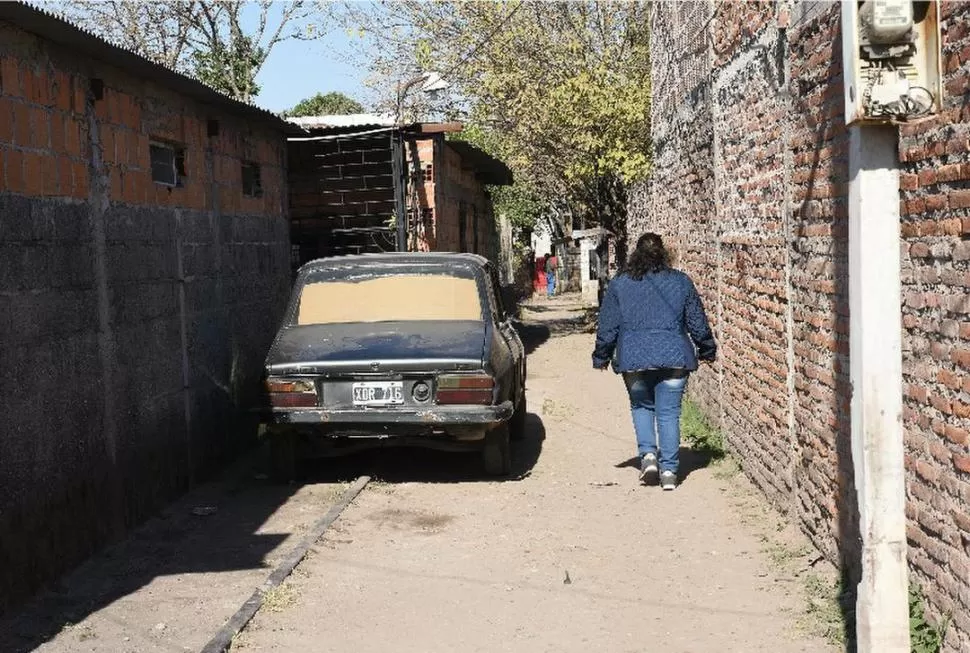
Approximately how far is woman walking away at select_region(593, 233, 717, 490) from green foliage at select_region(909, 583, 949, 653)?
382cm

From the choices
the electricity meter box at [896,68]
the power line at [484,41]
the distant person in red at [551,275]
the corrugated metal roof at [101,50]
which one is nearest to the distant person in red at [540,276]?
the distant person in red at [551,275]

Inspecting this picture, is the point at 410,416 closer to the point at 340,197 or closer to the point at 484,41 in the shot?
the point at 340,197

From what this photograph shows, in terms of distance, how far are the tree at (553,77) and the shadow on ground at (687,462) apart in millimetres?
11122

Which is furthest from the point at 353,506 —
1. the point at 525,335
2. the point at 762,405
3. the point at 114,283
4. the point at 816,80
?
the point at 525,335

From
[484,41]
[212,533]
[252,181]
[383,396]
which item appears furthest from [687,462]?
[484,41]

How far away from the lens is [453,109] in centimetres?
2655

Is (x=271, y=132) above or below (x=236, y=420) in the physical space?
above

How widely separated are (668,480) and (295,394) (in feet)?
8.99

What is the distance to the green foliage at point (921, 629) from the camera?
470 cm

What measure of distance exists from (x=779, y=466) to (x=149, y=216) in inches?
180

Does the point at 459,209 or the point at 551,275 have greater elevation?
the point at 459,209

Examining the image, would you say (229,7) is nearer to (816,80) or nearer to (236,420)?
(236,420)

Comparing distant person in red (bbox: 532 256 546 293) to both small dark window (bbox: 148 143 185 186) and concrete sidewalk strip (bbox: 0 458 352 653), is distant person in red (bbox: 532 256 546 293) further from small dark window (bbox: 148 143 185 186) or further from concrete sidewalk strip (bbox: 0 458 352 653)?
concrete sidewalk strip (bbox: 0 458 352 653)

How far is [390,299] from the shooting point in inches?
394
